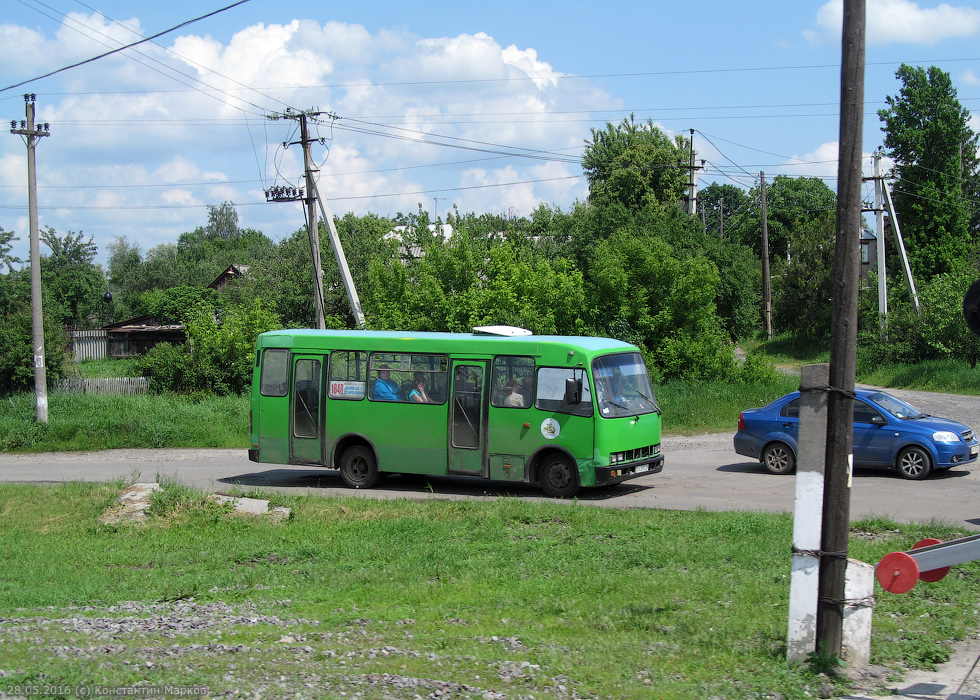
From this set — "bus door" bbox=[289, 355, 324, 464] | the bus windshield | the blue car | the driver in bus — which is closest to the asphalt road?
the blue car

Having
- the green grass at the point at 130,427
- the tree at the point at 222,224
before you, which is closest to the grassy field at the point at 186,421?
the green grass at the point at 130,427

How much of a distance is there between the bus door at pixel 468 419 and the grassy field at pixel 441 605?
2464 millimetres

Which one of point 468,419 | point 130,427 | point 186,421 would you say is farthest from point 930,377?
point 130,427

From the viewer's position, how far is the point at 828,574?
19.9 ft

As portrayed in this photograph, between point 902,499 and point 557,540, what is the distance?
628 cm

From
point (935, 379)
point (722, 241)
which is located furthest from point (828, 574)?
point (722, 241)

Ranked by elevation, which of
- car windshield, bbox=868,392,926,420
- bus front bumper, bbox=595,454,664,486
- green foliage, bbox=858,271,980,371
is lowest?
bus front bumper, bbox=595,454,664,486

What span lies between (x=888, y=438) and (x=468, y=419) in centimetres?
748

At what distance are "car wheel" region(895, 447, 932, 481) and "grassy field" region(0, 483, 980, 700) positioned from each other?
5450 mm

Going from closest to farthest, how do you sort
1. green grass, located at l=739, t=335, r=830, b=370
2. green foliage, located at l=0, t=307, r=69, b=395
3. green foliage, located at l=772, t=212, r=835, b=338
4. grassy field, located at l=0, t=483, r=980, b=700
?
grassy field, located at l=0, t=483, r=980, b=700 → green foliage, located at l=0, t=307, r=69, b=395 → green grass, located at l=739, t=335, r=830, b=370 → green foliage, located at l=772, t=212, r=835, b=338

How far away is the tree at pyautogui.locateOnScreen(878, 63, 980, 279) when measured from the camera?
49.2m

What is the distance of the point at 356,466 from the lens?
1659 centimetres

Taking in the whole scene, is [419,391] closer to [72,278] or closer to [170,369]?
[170,369]

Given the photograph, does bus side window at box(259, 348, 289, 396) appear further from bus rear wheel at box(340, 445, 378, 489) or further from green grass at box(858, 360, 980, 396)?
green grass at box(858, 360, 980, 396)
